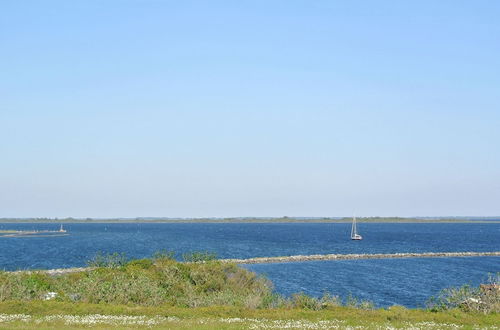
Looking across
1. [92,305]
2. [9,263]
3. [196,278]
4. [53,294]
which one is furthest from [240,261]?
[92,305]

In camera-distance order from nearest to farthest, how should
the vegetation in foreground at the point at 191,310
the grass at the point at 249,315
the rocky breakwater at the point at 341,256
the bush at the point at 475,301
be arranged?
1. the grass at the point at 249,315
2. the vegetation in foreground at the point at 191,310
3. the bush at the point at 475,301
4. the rocky breakwater at the point at 341,256

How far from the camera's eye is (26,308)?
34.0 metres

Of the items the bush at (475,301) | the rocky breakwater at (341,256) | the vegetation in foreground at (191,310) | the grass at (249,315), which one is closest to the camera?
the grass at (249,315)

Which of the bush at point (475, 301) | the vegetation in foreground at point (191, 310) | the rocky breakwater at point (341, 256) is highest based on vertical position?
the bush at point (475, 301)

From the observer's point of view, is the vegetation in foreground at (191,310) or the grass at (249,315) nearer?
the grass at (249,315)

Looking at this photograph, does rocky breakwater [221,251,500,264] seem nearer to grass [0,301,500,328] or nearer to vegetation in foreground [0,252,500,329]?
vegetation in foreground [0,252,500,329]

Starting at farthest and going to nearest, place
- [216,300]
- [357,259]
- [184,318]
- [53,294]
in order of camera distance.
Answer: [357,259] < [53,294] < [216,300] < [184,318]

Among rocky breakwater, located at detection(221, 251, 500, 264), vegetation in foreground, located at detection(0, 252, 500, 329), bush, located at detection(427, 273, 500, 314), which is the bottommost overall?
rocky breakwater, located at detection(221, 251, 500, 264)

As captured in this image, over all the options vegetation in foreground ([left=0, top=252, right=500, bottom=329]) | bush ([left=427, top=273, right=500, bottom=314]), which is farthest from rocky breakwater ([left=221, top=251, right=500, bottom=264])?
bush ([left=427, top=273, right=500, bottom=314])

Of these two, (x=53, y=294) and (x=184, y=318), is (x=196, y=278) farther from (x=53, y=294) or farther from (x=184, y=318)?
(x=184, y=318)

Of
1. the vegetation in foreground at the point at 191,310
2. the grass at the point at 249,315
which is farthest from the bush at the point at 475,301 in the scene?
the grass at the point at 249,315

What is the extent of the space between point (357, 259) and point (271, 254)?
852 inches

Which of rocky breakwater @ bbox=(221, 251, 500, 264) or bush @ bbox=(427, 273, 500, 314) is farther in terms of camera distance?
rocky breakwater @ bbox=(221, 251, 500, 264)

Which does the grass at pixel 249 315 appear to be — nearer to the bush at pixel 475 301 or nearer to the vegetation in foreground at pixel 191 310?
the vegetation in foreground at pixel 191 310
